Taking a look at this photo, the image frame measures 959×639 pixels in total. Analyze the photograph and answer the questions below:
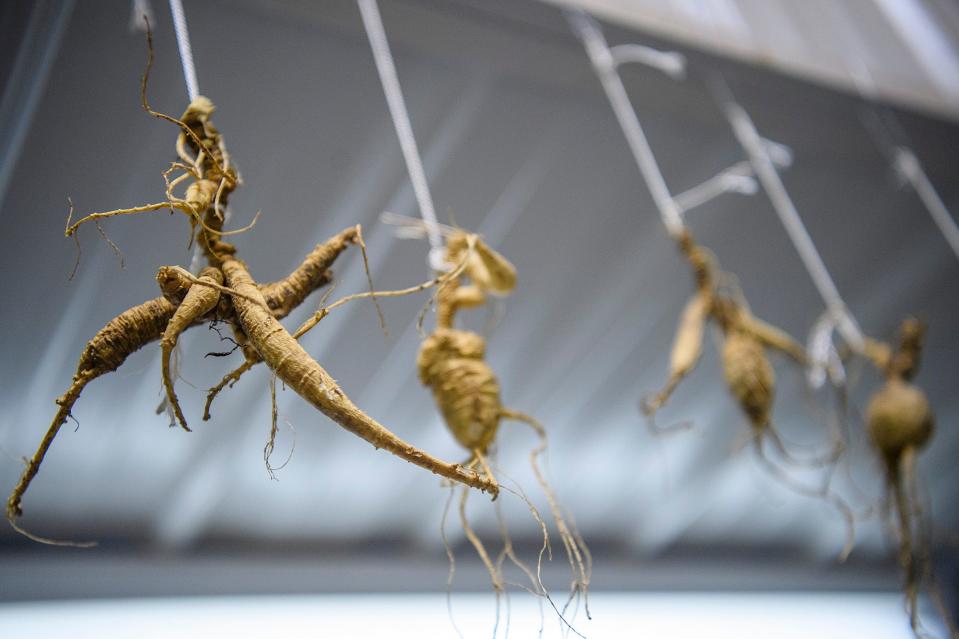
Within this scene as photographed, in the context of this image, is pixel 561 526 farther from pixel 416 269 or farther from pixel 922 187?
pixel 922 187

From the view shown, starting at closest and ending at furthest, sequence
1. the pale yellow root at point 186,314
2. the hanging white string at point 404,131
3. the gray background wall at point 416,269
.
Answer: the pale yellow root at point 186,314 < the hanging white string at point 404,131 < the gray background wall at point 416,269

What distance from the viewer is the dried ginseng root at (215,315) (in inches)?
39.1

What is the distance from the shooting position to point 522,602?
104 inches

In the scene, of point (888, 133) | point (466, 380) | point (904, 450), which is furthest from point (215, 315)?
point (888, 133)

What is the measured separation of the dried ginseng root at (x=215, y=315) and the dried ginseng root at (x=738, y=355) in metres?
0.89

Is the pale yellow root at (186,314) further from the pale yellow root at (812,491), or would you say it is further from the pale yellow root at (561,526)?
the pale yellow root at (812,491)

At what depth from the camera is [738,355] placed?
178cm

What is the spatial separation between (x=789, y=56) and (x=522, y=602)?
6.80 feet

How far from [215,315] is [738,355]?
1217mm

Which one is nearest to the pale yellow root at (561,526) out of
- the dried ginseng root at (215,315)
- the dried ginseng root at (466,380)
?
the dried ginseng root at (466,380)

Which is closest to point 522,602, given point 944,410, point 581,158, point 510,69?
point 581,158

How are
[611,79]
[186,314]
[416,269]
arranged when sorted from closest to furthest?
[186,314] < [611,79] < [416,269]

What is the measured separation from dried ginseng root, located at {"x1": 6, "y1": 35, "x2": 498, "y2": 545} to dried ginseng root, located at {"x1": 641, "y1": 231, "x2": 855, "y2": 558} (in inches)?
35.0

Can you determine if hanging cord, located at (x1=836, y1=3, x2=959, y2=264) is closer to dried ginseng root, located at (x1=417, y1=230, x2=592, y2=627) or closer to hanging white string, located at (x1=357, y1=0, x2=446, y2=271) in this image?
hanging white string, located at (x1=357, y1=0, x2=446, y2=271)
